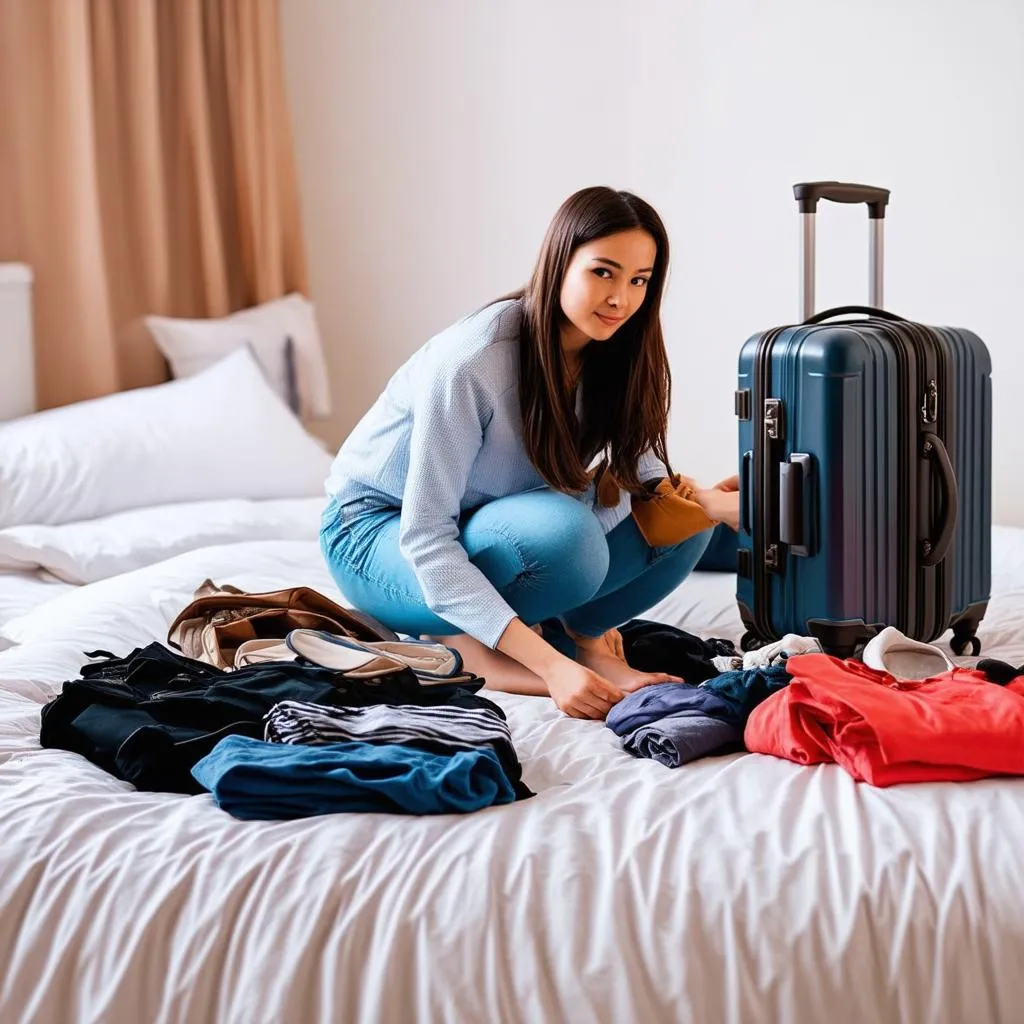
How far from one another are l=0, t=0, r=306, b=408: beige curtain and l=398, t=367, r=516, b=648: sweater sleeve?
5.58 feet

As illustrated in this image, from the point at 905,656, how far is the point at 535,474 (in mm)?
601

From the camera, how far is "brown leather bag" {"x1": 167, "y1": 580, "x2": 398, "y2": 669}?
64.2 inches

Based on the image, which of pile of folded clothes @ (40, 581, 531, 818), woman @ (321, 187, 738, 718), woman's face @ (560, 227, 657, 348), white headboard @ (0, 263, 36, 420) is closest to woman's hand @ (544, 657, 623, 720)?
woman @ (321, 187, 738, 718)

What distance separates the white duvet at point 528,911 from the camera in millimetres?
974

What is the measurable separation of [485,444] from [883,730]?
78cm

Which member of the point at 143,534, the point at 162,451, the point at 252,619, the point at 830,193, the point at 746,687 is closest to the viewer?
the point at 746,687

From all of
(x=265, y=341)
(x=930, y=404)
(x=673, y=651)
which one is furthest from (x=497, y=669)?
(x=265, y=341)

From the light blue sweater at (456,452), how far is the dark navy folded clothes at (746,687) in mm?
334

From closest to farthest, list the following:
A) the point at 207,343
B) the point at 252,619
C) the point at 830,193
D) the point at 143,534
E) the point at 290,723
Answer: the point at 290,723
the point at 252,619
the point at 830,193
the point at 143,534
the point at 207,343

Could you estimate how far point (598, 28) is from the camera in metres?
3.36

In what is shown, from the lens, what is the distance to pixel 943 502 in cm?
180

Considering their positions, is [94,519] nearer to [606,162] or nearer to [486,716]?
[486,716]

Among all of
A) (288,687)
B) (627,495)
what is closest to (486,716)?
(288,687)

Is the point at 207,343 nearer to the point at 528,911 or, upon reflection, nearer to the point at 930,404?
the point at 930,404
